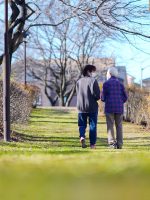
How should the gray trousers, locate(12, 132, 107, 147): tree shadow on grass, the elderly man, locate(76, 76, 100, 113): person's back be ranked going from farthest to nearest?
1. locate(12, 132, 107, 147): tree shadow on grass
2. the gray trousers
3. the elderly man
4. locate(76, 76, 100, 113): person's back

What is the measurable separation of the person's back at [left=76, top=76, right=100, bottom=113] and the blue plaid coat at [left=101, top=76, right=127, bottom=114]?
9.8 inches

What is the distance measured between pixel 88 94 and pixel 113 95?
53 cm

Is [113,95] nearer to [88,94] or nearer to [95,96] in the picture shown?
[95,96]

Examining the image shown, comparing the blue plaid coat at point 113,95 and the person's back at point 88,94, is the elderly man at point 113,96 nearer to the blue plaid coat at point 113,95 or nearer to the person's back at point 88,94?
the blue plaid coat at point 113,95

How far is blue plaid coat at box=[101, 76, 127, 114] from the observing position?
31.2 ft

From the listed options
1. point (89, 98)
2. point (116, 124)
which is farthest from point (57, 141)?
point (89, 98)

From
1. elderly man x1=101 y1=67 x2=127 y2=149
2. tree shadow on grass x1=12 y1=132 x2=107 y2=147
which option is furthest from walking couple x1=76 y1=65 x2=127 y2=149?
tree shadow on grass x1=12 y1=132 x2=107 y2=147

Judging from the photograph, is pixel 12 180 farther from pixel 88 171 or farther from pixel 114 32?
pixel 114 32

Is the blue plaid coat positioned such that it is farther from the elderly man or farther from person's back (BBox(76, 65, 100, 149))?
person's back (BBox(76, 65, 100, 149))

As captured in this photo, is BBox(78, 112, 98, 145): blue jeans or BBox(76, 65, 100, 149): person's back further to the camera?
BBox(78, 112, 98, 145): blue jeans

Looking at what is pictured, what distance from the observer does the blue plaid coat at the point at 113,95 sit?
952cm

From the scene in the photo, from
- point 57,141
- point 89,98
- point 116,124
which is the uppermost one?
point 89,98

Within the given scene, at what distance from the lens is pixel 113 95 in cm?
952

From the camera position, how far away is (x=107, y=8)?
44.8 feet
